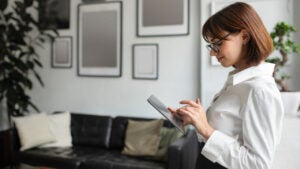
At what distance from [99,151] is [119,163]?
536 millimetres

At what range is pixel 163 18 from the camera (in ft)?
10.3

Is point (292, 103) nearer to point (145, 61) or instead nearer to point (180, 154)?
point (180, 154)

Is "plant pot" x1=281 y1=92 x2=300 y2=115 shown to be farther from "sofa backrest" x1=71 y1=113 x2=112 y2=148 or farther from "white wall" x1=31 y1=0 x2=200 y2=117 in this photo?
"sofa backrest" x1=71 y1=113 x2=112 y2=148

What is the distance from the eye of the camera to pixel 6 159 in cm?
350

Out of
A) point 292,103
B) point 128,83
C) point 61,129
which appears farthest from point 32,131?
point 292,103

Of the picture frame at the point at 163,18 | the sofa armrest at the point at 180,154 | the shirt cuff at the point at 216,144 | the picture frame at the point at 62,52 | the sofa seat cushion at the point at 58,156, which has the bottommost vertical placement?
the sofa seat cushion at the point at 58,156

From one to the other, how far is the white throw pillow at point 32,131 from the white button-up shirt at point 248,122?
8.66 ft

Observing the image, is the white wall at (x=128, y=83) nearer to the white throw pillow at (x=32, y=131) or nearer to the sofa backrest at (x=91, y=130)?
the sofa backrest at (x=91, y=130)

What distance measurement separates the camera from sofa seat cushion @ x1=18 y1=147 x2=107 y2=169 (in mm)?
2699

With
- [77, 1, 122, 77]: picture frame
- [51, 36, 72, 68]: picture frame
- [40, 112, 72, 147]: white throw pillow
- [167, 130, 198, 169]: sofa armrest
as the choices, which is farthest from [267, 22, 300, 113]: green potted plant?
[51, 36, 72, 68]: picture frame

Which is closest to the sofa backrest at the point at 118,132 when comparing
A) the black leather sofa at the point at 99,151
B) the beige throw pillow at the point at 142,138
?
the black leather sofa at the point at 99,151

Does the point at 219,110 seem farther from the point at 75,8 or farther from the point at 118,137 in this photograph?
the point at 75,8

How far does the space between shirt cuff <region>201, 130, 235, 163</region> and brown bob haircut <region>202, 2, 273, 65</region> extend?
28 cm

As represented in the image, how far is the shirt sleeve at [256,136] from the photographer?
0.78m
